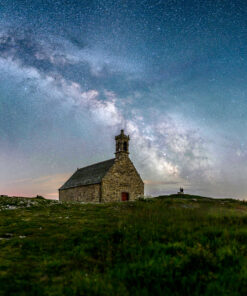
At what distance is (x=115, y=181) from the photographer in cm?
3694

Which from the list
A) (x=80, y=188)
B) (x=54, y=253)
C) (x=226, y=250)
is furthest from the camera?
(x=80, y=188)

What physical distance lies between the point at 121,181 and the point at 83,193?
6791 mm

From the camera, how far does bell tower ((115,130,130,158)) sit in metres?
38.5

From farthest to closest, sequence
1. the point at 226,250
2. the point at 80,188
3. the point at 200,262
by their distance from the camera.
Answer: the point at 80,188 → the point at 226,250 → the point at 200,262

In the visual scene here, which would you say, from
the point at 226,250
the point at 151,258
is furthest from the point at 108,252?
the point at 226,250

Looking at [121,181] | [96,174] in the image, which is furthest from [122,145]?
[96,174]

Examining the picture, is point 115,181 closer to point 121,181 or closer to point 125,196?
point 121,181

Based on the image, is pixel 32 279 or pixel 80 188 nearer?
pixel 32 279

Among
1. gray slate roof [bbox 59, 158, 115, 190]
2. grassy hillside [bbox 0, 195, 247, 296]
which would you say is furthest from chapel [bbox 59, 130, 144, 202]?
grassy hillside [bbox 0, 195, 247, 296]

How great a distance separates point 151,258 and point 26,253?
3612 millimetres

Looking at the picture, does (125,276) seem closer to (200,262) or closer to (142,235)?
(200,262)

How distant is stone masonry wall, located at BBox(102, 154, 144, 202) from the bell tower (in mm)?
505

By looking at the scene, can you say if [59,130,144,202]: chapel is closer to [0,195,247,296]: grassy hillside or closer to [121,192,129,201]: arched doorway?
[121,192,129,201]: arched doorway

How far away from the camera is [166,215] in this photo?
450 inches
